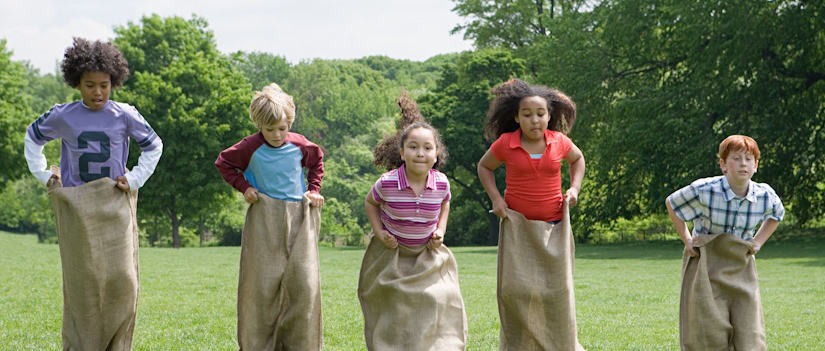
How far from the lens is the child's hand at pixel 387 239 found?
606 cm

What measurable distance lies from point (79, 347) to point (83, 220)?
926 millimetres

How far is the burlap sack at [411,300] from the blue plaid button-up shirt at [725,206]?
1774mm

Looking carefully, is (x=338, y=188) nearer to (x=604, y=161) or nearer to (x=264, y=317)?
(x=604, y=161)

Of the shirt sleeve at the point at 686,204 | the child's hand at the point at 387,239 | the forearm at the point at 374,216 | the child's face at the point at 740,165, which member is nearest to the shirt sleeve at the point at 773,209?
the child's face at the point at 740,165

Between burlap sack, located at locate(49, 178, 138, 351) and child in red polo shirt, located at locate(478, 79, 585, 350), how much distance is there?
2.70 m

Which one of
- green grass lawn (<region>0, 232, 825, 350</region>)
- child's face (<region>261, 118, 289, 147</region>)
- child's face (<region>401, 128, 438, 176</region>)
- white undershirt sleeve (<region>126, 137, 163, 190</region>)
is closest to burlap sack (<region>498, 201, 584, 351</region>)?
child's face (<region>401, 128, 438, 176</region>)

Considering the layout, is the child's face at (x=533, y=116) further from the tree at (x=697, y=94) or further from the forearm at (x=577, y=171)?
the tree at (x=697, y=94)

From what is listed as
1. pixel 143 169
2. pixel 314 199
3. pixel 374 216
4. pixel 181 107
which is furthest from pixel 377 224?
pixel 181 107

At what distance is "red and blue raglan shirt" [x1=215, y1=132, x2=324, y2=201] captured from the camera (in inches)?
238

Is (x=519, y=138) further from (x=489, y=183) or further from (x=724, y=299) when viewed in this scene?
(x=724, y=299)

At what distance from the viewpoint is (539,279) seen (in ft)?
19.8

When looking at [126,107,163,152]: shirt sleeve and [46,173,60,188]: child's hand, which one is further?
[126,107,163,152]: shirt sleeve

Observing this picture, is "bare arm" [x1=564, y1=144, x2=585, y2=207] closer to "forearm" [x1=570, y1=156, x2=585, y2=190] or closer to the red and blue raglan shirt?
"forearm" [x1=570, y1=156, x2=585, y2=190]

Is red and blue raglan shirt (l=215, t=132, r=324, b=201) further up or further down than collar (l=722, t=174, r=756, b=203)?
further up
